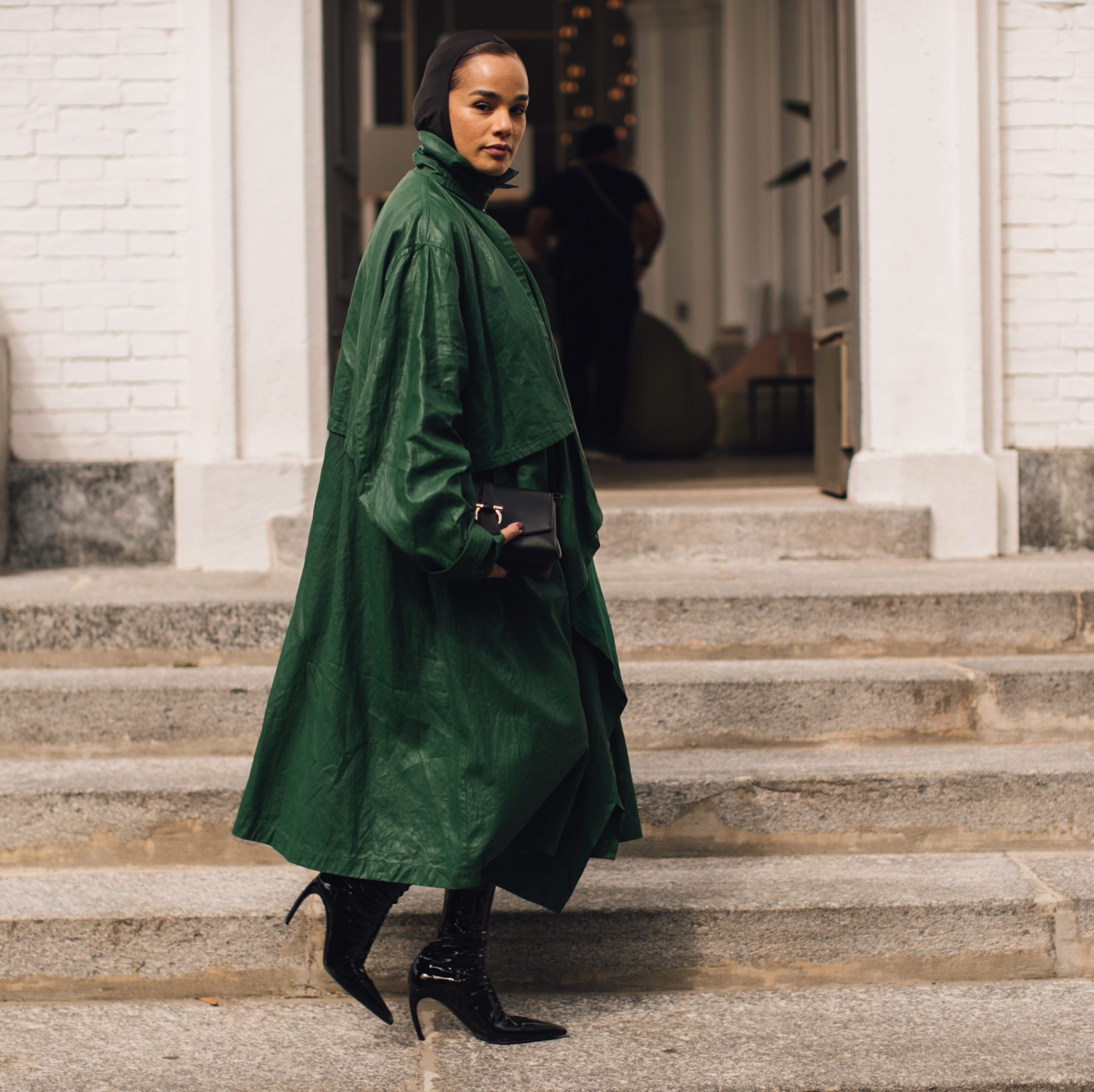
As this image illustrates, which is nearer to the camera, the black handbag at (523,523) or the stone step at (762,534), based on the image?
the black handbag at (523,523)

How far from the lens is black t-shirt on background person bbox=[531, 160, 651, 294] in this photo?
22.2ft

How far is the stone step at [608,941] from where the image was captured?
8.12ft

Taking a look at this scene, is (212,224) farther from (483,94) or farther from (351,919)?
(351,919)

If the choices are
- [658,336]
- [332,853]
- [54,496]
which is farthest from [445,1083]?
[658,336]

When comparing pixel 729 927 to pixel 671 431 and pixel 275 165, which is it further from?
pixel 671 431

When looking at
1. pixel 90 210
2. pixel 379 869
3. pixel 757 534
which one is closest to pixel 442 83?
pixel 379 869

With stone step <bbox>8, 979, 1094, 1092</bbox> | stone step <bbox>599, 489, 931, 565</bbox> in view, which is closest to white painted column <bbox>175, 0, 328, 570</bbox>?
stone step <bbox>599, 489, 931, 565</bbox>

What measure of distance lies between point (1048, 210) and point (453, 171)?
320 centimetres

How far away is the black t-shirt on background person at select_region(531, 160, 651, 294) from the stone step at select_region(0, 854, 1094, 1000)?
473 centimetres

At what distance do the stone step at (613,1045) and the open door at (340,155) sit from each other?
8.73 ft

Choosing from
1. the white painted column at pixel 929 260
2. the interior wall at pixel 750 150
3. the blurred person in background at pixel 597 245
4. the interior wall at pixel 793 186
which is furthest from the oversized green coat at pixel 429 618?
the interior wall at pixel 750 150

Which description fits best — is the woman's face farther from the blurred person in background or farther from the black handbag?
the blurred person in background

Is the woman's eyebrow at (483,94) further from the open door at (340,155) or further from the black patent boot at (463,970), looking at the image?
the open door at (340,155)

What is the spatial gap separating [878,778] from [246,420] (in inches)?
102
